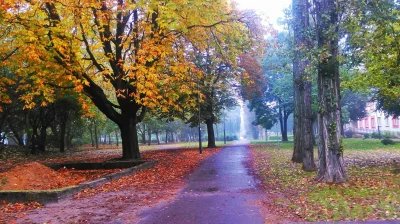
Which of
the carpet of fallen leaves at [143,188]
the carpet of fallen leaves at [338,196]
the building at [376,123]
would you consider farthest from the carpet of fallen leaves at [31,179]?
the building at [376,123]

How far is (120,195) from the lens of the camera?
9.45 meters

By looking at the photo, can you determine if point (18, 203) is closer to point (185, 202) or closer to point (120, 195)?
point (120, 195)

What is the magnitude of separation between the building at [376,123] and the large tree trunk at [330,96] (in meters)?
29.7

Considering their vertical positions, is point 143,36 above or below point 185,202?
above

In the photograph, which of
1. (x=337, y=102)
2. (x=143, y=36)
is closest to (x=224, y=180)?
(x=337, y=102)

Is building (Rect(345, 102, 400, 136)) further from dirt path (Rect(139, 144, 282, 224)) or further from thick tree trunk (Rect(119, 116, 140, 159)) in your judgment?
dirt path (Rect(139, 144, 282, 224))

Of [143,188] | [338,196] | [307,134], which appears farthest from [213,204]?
[307,134]

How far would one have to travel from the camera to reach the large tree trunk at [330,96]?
9.41 m

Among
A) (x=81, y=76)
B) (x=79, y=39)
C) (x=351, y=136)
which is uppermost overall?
(x=79, y=39)

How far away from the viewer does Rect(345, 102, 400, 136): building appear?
147ft

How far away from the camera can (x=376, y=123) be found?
183 ft

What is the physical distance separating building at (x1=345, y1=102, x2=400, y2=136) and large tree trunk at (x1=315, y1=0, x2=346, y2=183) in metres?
29.7

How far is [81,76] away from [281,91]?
69.9 feet

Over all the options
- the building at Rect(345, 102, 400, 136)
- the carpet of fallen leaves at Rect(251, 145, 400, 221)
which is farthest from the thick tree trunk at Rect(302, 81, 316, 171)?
the building at Rect(345, 102, 400, 136)
